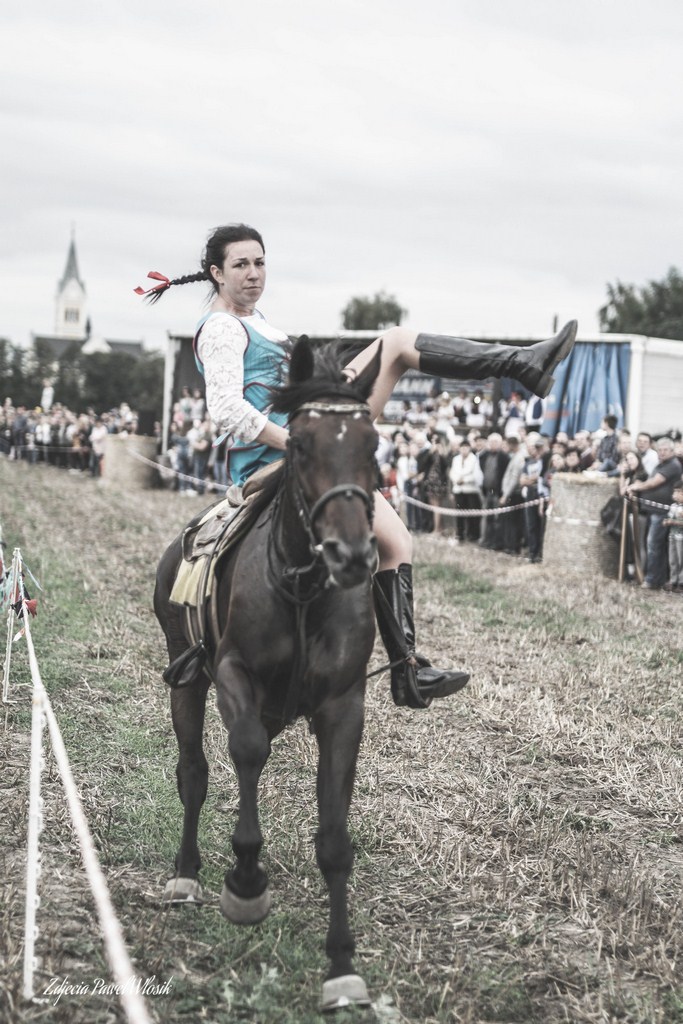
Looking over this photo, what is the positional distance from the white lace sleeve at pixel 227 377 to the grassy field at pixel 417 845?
202cm

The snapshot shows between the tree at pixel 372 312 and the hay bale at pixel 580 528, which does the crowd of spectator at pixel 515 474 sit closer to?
the hay bale at pixel 580 528

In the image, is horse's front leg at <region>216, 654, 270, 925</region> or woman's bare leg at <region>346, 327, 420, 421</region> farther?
woman's bare leg at <region>346, 327, 420, 421</region>

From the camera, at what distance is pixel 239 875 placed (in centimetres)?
408

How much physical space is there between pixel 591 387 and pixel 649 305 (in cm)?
4770

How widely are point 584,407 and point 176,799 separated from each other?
19303 mm

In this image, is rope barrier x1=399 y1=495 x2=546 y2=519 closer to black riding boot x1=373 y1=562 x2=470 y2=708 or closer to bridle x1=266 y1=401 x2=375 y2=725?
black riding boot x1=373 y1=562 x2=470 y2=708

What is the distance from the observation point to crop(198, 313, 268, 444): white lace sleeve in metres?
4.74

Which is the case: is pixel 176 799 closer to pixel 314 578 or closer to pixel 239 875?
pixel 239 875

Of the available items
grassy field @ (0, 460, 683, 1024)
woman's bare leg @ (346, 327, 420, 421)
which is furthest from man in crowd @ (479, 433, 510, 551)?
woman's bare leg @ (346, 327, 420, 421)

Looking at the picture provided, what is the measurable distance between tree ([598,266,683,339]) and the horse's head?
64.6 meters

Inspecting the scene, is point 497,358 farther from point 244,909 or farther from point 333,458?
point 244,909

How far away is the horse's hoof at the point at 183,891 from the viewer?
15.4 ft

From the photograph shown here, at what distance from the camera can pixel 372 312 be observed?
85750 millimetres

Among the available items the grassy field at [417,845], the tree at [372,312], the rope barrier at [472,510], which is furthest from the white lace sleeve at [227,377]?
the tree at [372,312]
